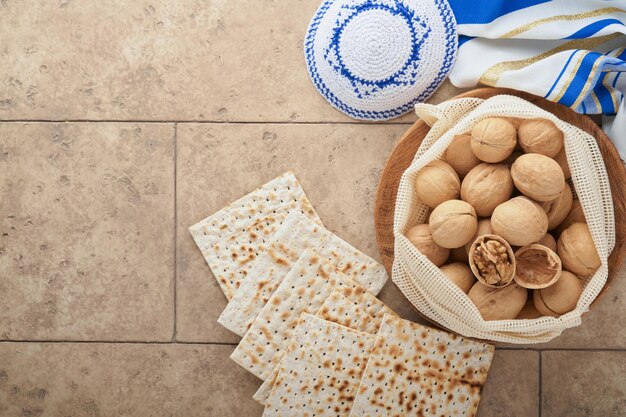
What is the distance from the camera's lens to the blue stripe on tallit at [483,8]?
1.11m

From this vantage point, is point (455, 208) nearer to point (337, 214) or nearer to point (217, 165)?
point (337, 214)

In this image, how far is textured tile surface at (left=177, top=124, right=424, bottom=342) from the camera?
1.22m

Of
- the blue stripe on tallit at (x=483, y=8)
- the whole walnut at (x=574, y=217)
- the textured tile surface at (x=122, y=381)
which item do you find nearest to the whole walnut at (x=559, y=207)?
the whole walnut at (x=574, y=217)

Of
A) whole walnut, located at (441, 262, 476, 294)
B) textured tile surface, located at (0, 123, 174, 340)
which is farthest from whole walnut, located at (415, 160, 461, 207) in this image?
textured tile surface, located at (0, 123, 174, 340)

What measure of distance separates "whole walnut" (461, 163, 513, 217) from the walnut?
0.07 meters

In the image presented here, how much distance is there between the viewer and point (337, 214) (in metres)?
1.23

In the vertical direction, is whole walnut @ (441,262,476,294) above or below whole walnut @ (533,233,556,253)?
below

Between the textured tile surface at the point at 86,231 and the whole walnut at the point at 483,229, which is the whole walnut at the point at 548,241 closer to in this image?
the whole walnut at the point at 483,229

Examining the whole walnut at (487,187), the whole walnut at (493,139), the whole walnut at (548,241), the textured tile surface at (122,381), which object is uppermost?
the whole walnut at (493,139)

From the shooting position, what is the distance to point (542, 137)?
97cm

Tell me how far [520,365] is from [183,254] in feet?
2.56

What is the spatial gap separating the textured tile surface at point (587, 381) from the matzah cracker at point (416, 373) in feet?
0.69

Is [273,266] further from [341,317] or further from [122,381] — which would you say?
[122,381]

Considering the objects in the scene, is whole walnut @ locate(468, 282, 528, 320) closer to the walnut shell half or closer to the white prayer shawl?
the walnut shell half
